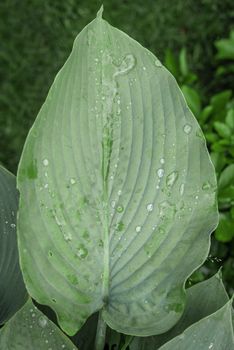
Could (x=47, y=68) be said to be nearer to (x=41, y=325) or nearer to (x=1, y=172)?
(x=1, y=172)

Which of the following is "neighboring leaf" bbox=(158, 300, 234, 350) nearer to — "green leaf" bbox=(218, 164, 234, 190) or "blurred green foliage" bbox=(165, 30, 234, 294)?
"blurred green foliage" bbox=(165, 30, 234, 294)

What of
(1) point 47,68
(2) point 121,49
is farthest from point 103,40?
(1) point 47,68

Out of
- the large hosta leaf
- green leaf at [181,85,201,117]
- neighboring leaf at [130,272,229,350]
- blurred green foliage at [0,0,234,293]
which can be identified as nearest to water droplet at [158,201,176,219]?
the large hosta leaf

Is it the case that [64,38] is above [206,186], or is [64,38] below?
below

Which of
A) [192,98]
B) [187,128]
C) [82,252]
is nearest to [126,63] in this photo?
[187,128]

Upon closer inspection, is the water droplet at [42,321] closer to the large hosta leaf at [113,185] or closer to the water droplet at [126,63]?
the large hosta leaf at [113,185]

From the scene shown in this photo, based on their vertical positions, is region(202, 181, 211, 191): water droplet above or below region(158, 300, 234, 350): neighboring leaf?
above

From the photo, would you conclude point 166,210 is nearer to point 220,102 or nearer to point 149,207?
point 149,207
